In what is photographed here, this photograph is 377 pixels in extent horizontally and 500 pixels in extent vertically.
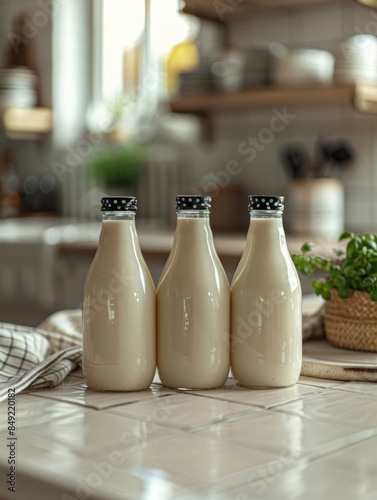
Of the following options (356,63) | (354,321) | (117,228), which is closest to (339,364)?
(354,321)

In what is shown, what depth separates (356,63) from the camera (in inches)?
105

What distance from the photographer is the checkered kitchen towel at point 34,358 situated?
0.99 meters

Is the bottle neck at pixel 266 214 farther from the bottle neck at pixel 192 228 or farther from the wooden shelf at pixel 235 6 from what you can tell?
the wooden shelf at pixel 235 6

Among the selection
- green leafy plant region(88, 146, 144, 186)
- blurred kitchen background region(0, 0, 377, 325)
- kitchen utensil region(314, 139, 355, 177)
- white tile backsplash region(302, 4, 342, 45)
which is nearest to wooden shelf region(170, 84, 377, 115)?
blurred kitchen background region(0, 0, 377, 325)

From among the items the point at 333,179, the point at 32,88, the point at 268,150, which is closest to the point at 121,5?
the point at 32,88

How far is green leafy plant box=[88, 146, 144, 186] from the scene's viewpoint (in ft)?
12.1

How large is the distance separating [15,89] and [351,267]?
299 cm

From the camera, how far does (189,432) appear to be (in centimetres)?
81

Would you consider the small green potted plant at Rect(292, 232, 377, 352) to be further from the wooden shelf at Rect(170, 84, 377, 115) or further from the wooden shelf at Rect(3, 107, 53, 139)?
the wooden shelf at Rect(3, 107, 53, 139)

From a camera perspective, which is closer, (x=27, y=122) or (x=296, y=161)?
(x=296, y=161)

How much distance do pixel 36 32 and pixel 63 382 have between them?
10.8 ft

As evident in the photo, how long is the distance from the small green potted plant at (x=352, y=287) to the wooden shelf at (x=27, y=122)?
9.33 ft

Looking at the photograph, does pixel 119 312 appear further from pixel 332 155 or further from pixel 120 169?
pixel 120 169

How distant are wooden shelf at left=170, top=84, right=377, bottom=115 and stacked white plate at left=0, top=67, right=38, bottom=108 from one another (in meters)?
1.03
